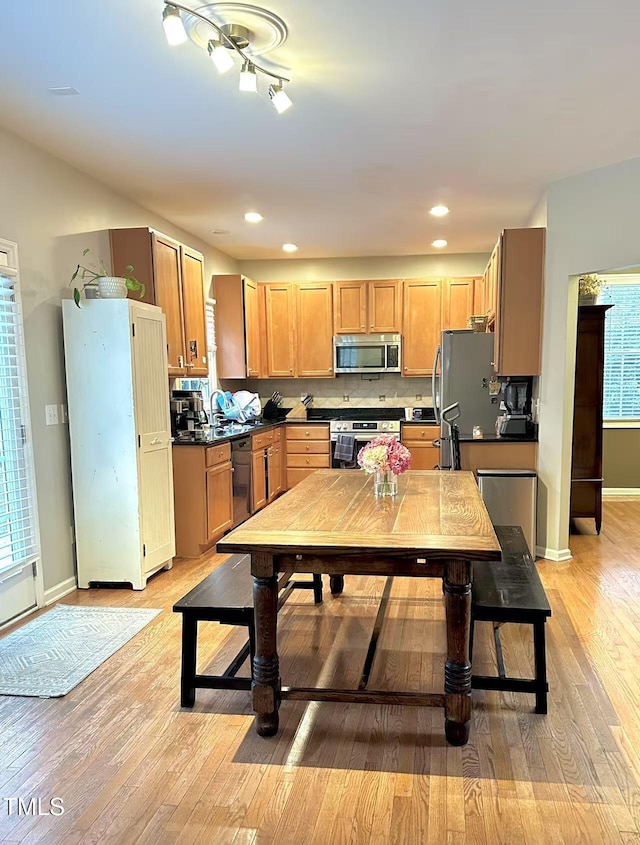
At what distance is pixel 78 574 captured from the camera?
365 centimetres

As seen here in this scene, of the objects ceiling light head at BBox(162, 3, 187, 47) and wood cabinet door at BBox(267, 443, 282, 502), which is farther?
wood cabinet door at BBox(267, 443, 282, 502)

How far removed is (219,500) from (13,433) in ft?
5.70

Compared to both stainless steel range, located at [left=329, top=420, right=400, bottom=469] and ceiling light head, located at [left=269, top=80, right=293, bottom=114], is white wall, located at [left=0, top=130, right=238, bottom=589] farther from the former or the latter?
stainless steel range, located at [left=329, top=420, right=400, bottom=469]

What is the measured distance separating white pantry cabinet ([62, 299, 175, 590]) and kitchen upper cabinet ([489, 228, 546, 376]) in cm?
249

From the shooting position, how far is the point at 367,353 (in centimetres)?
636

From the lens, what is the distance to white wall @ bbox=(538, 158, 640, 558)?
11.9 ft

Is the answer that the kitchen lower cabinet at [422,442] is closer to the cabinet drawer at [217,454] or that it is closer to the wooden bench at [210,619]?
the cabinet drawer at [217,454]

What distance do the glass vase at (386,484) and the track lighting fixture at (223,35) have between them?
5.55 feet

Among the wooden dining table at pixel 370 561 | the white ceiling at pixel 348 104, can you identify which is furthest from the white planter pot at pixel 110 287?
the wooden dining table at pixel 370 561

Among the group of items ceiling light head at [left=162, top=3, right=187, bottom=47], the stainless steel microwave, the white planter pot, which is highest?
ceiling light head at [left=162, top=3, right=187, bottom=47]

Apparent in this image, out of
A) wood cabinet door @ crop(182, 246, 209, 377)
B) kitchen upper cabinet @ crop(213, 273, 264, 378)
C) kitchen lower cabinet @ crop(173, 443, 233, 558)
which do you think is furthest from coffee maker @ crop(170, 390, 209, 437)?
kitchen upper cabinet @ crop(213, 273, 264, 378)

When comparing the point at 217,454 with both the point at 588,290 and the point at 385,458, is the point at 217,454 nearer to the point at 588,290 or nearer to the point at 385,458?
the point at 385,458

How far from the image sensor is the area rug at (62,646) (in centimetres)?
252

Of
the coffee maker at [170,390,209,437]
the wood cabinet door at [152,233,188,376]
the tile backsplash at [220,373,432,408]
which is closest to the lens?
the wood cabinet door at [152,233,188,376]
